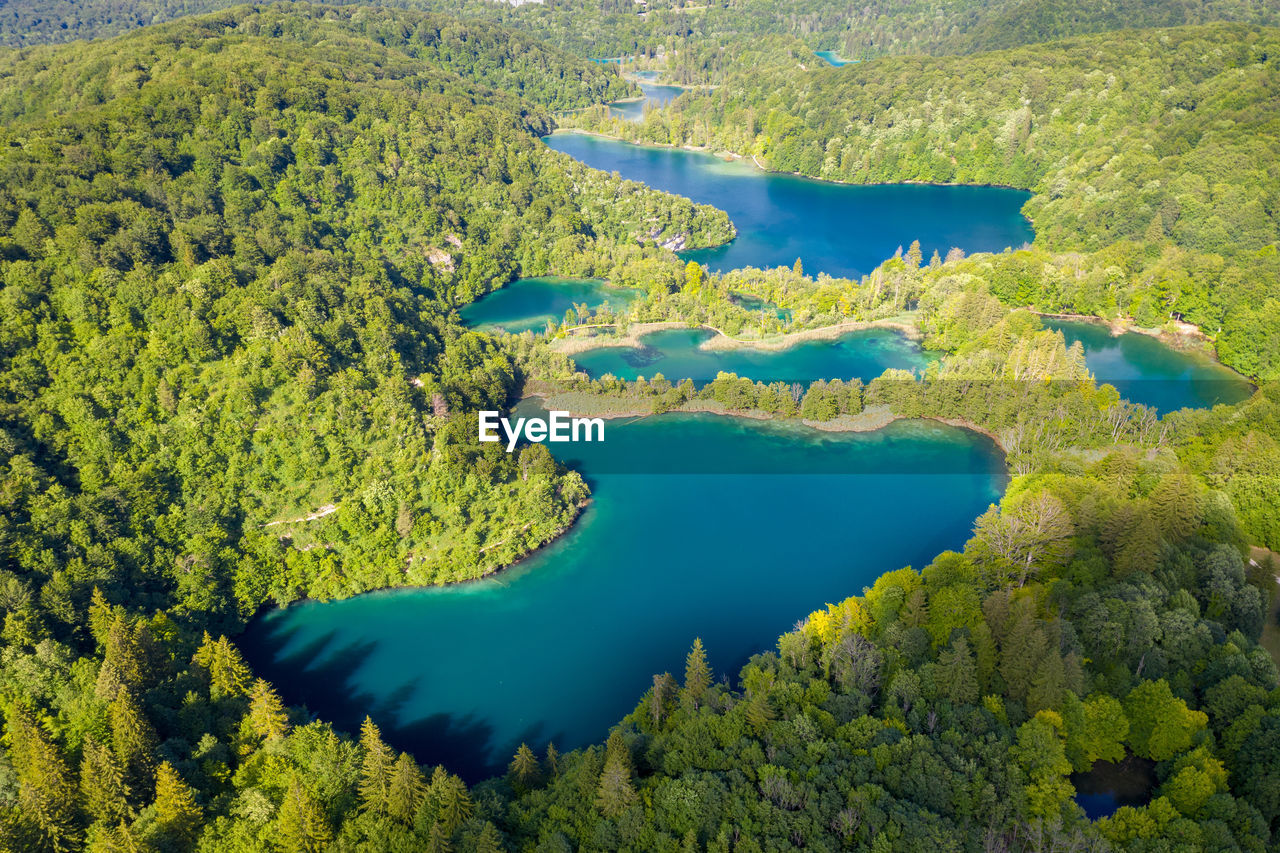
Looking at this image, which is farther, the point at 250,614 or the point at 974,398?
the point at 974,398

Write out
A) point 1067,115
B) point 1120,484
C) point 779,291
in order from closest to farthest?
1. point 1120,484
2. point 779,291
3. point 1067,115

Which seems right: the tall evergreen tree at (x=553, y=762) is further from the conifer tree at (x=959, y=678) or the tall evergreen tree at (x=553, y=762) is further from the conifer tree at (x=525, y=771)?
the conifer tree at (x=959, y=678)

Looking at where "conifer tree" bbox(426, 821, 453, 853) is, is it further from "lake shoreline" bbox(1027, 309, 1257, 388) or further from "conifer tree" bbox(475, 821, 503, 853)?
"lake shoreline" bbox(1027, 309, 1257, 388)

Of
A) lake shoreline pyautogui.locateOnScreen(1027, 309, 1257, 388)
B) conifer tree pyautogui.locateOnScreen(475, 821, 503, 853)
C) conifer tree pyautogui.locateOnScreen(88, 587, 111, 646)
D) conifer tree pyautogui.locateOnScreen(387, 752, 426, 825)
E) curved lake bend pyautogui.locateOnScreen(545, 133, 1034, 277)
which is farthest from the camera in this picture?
curved lake bend pyautogui.locateOnScreen(545, 133, 1034, 277)

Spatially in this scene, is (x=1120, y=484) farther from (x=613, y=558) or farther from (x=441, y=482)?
(x=441, y=482)

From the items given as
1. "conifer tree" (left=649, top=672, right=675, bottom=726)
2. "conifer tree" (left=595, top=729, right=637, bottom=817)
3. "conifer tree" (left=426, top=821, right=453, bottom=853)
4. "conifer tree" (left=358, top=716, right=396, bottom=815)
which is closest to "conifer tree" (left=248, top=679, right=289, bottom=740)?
"conifer tree" (left=358, top=716, right=396, bottom=815)

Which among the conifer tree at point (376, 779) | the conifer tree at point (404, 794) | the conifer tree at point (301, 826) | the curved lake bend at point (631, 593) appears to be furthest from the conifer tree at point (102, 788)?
the curved lake bend at point (631, 593)

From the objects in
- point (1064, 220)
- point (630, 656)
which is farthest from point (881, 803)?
point (1064, 220)
